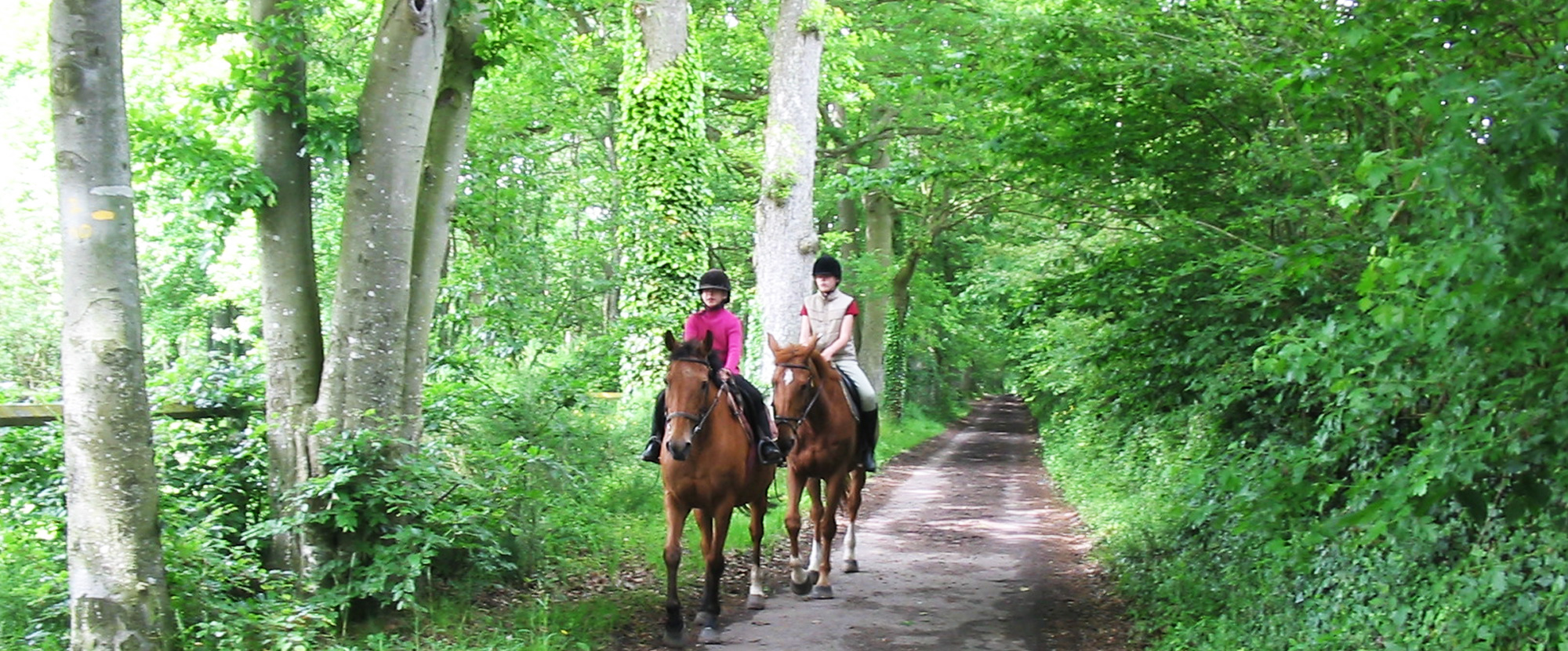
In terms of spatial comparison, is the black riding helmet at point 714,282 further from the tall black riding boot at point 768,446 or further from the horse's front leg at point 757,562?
the horse's front leg at point 757,562

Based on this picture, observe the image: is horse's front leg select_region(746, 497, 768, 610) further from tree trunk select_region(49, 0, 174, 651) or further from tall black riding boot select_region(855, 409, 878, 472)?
tree trunk select_region(49, 0, 174, 651)

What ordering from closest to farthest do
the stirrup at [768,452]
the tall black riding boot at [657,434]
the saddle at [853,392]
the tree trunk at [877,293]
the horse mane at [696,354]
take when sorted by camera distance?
the horse mane at [696,354] → the tall black riding boot at [657,434] → the stirrup at [768,452] → the saddle at [853,392] → the tree trunk at [877,293]

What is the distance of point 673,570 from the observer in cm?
768

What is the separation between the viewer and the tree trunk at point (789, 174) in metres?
15.3

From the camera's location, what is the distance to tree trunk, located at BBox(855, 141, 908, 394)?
24.7 metres

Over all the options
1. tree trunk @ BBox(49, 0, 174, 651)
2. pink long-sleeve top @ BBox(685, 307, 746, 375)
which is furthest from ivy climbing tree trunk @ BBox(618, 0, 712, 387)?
tree trunk @ BBox(49, 0, 174, 651)

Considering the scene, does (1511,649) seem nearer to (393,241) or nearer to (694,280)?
(393,241)

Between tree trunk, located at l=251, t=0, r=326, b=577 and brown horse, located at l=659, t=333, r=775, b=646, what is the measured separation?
2.32 metres

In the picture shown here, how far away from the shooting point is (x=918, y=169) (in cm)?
940

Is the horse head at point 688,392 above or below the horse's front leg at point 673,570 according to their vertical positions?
above

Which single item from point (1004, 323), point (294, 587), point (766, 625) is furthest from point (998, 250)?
point (294, 587)

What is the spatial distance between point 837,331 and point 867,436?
1095mm

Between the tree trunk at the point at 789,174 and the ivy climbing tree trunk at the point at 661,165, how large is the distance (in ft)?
3.75

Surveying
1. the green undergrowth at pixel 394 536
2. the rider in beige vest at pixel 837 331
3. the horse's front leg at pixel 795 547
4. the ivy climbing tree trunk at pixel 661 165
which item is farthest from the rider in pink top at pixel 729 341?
the ivy climbing tree trunk at pixel 661 165
